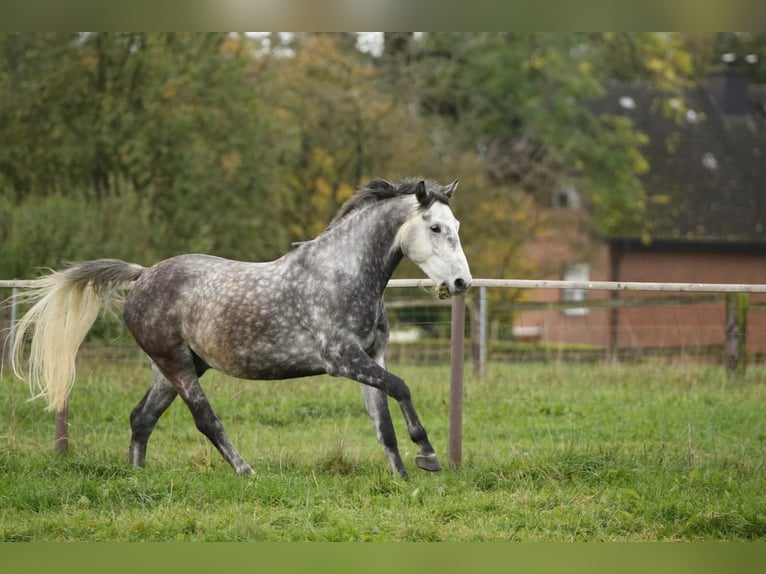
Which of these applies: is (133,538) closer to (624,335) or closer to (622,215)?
(624,335)

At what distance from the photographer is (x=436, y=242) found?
662 cm

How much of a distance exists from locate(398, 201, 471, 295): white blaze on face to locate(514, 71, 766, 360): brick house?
831 inches

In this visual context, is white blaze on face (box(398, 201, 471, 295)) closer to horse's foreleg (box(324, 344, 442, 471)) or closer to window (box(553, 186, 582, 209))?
horse's foreleg (box(324, 344, 442, 471))

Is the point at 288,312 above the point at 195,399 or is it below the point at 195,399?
above

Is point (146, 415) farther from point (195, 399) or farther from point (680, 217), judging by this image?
point (680, 217)

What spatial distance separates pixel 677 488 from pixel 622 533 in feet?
3.35

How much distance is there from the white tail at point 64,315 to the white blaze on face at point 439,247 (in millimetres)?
2262

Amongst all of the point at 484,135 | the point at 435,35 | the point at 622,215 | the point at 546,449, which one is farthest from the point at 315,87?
the point at 546,449

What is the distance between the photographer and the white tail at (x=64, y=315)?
739 centimetres

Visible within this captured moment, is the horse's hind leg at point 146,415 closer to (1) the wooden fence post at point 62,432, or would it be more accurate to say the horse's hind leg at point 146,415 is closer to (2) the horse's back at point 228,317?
(2) the horse's back at point 228,317

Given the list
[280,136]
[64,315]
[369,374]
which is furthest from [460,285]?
[280,136]

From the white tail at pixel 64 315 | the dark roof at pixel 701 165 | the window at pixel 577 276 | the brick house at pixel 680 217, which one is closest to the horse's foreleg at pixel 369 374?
the white tail at pixel 64 315

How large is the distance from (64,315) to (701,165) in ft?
94.8

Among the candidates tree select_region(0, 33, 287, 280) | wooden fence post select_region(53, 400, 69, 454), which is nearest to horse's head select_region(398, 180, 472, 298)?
wooden fence post select_region(53, 400, 69, 454)
